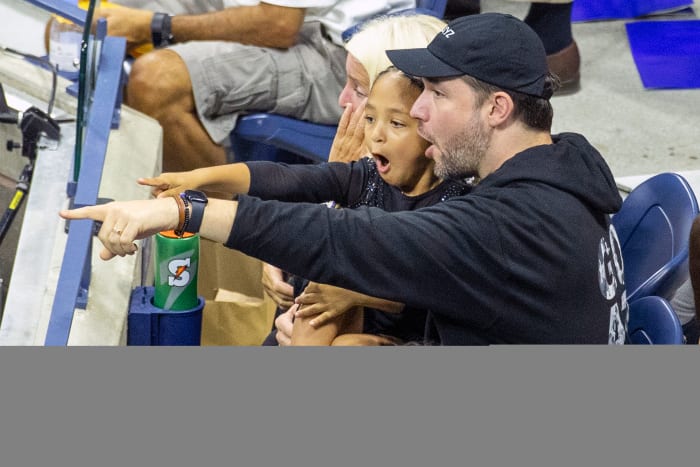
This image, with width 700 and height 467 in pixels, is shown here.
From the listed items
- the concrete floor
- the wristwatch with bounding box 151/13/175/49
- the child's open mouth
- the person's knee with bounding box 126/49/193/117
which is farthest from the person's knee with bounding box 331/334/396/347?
the concrete floor

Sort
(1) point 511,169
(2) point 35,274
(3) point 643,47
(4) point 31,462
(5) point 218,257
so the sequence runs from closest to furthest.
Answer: (4) point 31,462 → (1) point 511,169 → (2) point 35,274 → (5) point 218,257 → (3) point 643,47

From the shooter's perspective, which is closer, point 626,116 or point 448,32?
point 448,32

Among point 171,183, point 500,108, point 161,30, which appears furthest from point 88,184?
point 161,30

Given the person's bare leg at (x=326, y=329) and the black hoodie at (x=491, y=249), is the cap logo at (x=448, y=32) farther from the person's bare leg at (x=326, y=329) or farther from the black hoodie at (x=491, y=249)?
the person's bare leg at (x=326, y=329)

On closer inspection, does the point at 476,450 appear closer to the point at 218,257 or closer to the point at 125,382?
the point at 125,382

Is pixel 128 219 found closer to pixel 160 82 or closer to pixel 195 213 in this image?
pixel 195 213

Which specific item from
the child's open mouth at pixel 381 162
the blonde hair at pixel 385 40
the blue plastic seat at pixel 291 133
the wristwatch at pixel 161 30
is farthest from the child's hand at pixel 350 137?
the wristwatch at pixel 161 30

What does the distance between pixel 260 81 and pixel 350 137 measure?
0.97 meters

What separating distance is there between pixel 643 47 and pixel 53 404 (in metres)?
5.19

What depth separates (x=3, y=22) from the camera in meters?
3.22

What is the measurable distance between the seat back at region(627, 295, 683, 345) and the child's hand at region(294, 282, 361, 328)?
0.57m

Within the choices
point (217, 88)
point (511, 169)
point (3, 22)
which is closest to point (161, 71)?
point (217, 88)

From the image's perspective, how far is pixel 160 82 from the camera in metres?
3.24

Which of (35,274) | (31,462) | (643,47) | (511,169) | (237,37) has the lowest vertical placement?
(643,47)
